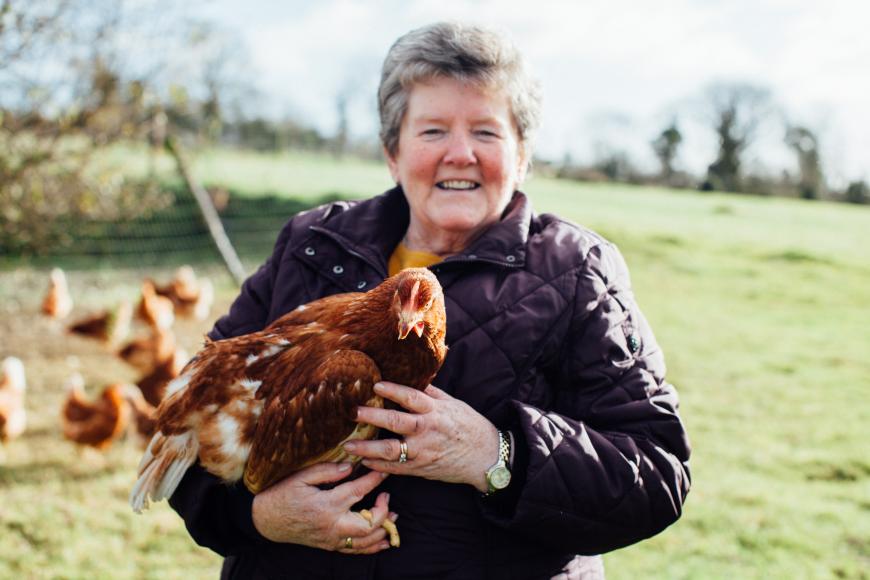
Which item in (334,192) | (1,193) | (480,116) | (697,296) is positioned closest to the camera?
(480,116)

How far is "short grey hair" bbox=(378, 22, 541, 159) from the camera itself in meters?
2.01

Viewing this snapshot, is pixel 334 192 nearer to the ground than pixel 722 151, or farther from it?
nearer to the ground

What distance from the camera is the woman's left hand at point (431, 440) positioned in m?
1.64

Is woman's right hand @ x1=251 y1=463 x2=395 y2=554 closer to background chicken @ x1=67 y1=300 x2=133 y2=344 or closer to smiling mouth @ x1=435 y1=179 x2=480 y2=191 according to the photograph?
smiling mouth @ x1=435 y1=179 x2=480 y2=191

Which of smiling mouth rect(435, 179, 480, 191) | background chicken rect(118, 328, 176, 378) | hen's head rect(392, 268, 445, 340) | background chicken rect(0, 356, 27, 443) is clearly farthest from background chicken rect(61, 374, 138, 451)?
hen's head rect(392, 268, 445, 340)

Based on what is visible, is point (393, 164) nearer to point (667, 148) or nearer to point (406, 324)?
point (406, 324)

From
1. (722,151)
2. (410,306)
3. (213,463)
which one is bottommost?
(213,463)

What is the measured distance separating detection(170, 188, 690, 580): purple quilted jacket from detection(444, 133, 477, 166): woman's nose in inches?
9.0

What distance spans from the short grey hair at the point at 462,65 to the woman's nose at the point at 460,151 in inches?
6.8

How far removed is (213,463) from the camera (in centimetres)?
185

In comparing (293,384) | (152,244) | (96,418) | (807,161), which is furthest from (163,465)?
(807,161)

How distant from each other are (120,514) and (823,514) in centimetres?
462

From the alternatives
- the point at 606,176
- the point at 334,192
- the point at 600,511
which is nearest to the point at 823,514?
the point at 600,511

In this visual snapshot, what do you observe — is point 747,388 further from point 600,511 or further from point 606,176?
point 606,176
